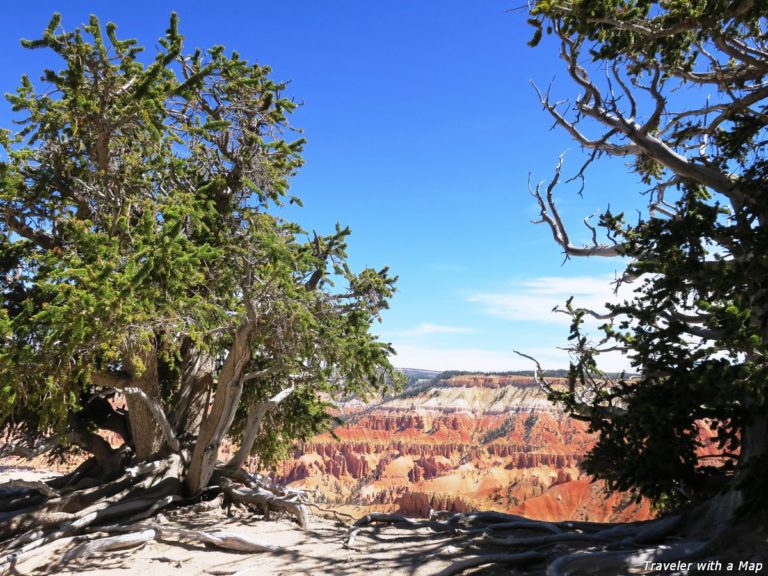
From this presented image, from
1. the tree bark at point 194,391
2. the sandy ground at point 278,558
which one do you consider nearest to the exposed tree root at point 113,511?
the sandy ground at point 278,558

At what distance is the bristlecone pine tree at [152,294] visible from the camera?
806cm

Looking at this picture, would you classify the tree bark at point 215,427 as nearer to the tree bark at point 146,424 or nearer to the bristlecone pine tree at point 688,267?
the tree bark at point 146,424

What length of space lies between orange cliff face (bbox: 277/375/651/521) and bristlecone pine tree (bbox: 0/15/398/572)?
113 ft

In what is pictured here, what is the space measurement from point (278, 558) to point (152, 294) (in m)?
4.31

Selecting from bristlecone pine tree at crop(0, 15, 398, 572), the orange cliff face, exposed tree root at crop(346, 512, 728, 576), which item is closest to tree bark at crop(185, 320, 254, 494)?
Answer: bristlecone pine tree at crop(0, 15, 398, 572)

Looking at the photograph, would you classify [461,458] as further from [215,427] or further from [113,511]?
[113,511]

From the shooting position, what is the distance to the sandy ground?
22.9 ft

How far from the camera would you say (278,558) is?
7.63 meters

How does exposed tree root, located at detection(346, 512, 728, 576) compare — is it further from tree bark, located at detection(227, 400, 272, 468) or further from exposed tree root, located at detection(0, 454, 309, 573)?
tree bark, located at detection(227, 400, 272, 468)

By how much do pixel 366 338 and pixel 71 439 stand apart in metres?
6.74

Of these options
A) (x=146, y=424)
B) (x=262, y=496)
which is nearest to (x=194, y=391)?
(x=146, y=424)

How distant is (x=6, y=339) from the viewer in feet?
26.0

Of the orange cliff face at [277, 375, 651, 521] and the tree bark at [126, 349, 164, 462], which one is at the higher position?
the tree bark at [126, 349, 164, 462]

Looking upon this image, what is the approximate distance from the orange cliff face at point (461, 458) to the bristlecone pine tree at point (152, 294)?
34.6 metres
